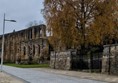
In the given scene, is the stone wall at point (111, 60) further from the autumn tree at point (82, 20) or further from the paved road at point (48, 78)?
the autumn tree at point (82, 20)

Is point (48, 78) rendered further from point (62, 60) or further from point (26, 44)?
point (26, 44)

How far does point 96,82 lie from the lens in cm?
2434

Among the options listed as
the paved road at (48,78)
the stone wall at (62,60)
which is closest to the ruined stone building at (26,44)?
the stone wall at (62,60)

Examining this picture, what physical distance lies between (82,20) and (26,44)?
4358 centimetres

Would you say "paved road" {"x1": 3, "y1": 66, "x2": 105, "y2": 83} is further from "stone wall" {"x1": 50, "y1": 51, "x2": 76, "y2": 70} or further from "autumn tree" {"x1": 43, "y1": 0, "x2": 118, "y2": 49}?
"autumn tree" {"x1": 43, "y1": 0, "x2": 118, "y2": 49}

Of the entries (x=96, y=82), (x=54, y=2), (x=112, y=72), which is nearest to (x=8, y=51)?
(x=54, y=2)

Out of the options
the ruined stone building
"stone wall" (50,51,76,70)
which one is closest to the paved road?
"stone wall" (50,51,76,70)

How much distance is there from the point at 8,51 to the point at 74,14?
205 ft

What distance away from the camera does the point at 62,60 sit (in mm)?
Result: 48719

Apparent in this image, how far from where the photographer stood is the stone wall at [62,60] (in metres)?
46.3

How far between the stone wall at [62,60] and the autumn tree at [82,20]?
7.41 feet

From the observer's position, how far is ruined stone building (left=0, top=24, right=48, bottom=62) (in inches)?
3243

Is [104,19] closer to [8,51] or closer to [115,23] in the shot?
[115,23]

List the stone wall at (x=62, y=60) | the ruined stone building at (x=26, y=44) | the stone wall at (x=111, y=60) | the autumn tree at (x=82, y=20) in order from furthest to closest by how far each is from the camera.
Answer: the ruined stone building at (x=26, y=44) → the autumn tree at (x=82, y=20) → the stone wall at (x=62, y=60) → the stone wall at (x=111, y=60)
